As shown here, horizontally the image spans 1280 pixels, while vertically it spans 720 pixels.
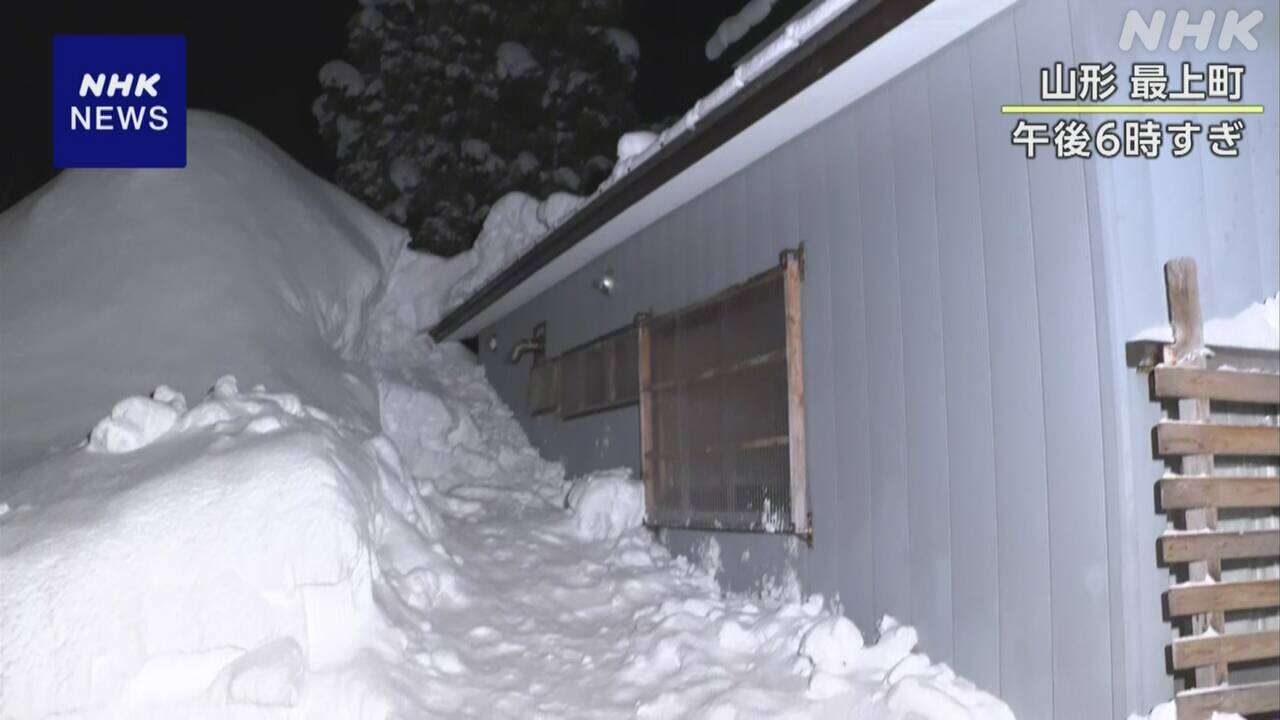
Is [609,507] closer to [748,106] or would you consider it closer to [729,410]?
[729,410]

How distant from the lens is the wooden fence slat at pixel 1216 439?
11.3ft

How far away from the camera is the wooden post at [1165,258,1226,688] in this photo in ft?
11.4

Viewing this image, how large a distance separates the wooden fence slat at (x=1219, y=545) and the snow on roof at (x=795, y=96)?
2310 mm

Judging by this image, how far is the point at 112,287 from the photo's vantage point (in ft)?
34.2

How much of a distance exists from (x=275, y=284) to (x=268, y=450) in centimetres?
674

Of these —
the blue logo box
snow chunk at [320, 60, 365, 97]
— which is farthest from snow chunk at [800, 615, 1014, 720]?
snow chunk at [320, 60, 365, 97]

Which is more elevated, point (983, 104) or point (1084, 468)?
point (983, 104)

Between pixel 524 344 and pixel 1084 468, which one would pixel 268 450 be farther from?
pixel 524 344

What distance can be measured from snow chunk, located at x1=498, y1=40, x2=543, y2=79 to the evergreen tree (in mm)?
21

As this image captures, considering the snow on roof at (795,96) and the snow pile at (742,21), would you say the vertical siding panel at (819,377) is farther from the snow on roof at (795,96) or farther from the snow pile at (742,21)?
the snow pile at (742,21)

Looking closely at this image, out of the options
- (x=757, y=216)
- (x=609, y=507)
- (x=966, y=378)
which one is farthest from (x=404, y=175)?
(x=966, y=378)

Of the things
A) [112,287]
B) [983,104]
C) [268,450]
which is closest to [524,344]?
[112,287]

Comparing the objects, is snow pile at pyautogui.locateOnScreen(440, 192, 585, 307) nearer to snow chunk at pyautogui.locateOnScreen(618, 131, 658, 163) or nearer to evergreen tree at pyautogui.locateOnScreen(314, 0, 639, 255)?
evergreen tree at pyautogui.locateOnScreen(314, 0, 639, 255)

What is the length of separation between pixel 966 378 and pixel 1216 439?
3.31 ft
